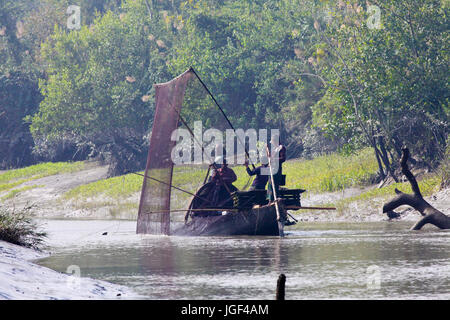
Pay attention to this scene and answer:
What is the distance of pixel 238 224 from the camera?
21.9 m

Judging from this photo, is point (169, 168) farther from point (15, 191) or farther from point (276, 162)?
point (15, 191)

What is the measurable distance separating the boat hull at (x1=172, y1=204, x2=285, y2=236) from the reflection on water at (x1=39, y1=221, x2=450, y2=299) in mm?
426

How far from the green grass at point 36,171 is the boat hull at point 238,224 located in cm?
2797

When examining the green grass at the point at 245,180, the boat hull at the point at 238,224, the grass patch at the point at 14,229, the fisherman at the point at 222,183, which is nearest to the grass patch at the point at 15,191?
the green grass at the point at 245,180

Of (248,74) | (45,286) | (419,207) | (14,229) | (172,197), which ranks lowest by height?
(45,286)

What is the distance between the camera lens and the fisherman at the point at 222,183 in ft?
75.2

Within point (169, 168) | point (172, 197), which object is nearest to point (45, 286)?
point (169, 168)

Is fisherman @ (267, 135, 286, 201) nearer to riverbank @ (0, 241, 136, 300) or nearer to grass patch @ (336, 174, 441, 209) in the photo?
grass patch @ (336, 174, 441, 209)

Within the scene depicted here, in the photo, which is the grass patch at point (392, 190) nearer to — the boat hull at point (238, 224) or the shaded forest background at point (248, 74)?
the shaded forest background at point (248, 74)

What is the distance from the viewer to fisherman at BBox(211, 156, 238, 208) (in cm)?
2291

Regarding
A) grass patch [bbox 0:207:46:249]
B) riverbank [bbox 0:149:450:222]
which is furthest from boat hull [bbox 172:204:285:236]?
grass patch [bbox 0:207:46:249]

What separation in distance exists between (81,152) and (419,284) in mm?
46182

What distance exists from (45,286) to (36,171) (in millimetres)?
42797
